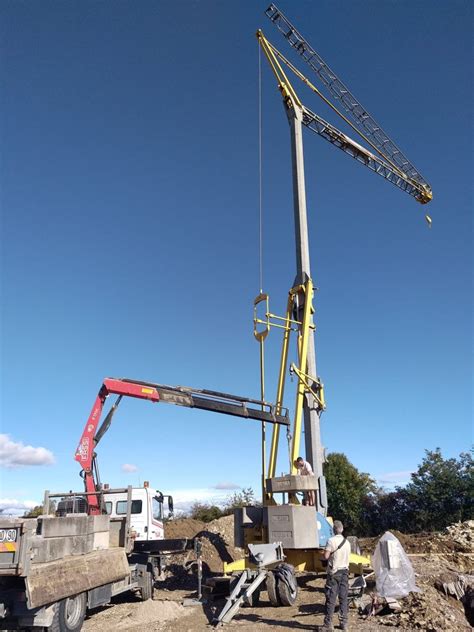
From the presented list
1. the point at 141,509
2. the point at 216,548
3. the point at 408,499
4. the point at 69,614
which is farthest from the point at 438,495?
the point at 69,614

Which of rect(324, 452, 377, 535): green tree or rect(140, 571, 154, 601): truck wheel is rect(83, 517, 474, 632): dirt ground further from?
rect(324, 452, 377, 535): green tree

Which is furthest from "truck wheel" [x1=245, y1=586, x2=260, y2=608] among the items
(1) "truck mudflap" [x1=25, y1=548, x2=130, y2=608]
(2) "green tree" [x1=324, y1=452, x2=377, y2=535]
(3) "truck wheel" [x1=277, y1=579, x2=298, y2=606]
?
(2) "green tree" [x1=324, y1=452, x2=377, y2=535]

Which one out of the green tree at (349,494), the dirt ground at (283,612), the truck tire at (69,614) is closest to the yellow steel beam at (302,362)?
the dirt ground at (283,612)

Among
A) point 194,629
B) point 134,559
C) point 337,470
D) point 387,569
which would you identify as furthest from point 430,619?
point 337,470

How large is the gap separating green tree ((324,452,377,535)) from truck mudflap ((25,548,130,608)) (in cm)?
2588

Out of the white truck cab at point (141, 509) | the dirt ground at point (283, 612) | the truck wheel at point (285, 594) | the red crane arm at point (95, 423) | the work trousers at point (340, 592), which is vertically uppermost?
the red crane arm at point (95, 423)

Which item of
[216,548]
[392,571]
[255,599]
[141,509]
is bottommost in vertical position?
[255,599]

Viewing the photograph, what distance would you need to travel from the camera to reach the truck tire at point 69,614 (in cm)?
831

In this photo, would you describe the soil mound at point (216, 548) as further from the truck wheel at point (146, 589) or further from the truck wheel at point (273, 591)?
the truck wheel at point (273, 591)

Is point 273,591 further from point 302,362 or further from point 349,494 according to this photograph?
point 349,494

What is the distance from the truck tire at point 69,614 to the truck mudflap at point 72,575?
0.32 m

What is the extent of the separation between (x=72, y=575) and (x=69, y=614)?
875 mm

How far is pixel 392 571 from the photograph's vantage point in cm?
1016

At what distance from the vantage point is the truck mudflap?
24.7 feet
